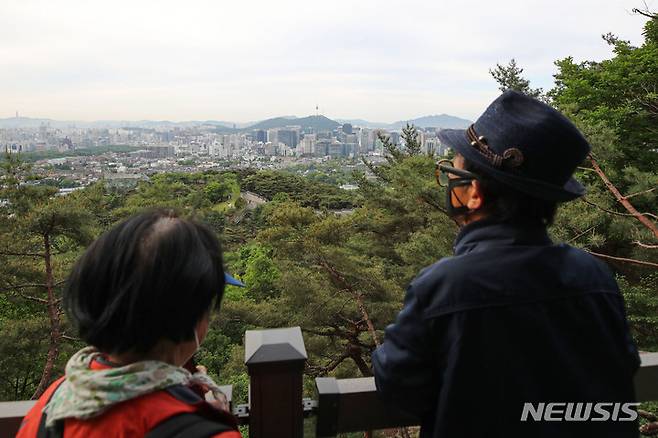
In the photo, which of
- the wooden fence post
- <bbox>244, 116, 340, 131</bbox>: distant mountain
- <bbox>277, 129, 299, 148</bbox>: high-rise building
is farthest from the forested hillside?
<bbox>244, 116, 340, 131</bbox>: distant mountain

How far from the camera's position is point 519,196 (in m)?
0.85

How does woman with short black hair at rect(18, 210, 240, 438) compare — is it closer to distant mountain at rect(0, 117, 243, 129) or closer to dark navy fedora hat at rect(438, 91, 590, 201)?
dark navy fedora hat at rect(438, 91, 590, 201)

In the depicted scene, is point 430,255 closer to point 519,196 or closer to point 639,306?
point 639,306

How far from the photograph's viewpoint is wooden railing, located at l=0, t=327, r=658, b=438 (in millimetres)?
972

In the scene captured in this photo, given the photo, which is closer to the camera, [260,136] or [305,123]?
[260,136]

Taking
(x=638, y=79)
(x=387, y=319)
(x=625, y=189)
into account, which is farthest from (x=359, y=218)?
(x=638, y=79)

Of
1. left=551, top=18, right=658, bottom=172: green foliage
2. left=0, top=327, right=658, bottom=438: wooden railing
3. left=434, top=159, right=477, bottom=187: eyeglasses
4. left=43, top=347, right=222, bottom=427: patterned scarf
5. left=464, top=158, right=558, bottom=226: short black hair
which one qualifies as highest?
left=551, top=18, right=658, bottom=172: green foliage

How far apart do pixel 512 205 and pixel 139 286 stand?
692 millimetres

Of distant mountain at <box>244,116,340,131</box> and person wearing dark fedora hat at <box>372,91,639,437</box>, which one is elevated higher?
distant mountain at <box>244,116,340,131</box>

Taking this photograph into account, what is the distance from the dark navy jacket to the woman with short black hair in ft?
1.25

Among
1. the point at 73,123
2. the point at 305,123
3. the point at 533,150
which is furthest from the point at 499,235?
the point at 73,123

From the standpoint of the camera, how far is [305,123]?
140m

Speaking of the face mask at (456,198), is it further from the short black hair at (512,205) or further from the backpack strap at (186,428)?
the backpack strap at (186,428)

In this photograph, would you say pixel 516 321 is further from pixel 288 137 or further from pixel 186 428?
pixel 288 137
